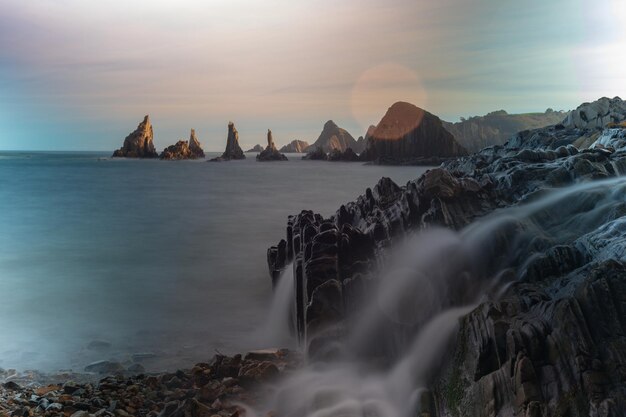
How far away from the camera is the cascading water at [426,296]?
8.55 meters

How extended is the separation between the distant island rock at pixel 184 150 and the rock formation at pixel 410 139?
193 ft

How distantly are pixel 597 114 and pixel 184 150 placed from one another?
466 ft

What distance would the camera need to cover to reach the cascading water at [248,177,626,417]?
8.55 m

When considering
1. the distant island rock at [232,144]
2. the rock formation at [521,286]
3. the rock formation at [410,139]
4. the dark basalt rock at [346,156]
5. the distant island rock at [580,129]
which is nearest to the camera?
the rock formation at [521,286]

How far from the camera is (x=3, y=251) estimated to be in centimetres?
2400

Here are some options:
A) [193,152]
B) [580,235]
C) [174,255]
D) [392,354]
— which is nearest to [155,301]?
[174,255]

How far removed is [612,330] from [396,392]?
3.76 metres

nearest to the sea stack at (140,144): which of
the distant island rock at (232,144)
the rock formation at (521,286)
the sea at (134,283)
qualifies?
the distant island rock at (232,144)

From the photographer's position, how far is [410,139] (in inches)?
4938

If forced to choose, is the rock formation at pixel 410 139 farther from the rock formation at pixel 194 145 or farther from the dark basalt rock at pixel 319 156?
the rock formation at pixel 194 145

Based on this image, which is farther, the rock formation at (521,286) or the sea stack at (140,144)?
the sea stack at (140,144)

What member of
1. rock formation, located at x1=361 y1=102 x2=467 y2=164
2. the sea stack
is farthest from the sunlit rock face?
the sea stack

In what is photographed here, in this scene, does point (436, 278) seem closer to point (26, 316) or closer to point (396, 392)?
point (396, 392)

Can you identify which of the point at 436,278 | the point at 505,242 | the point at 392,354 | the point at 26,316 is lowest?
the point at 26,316
